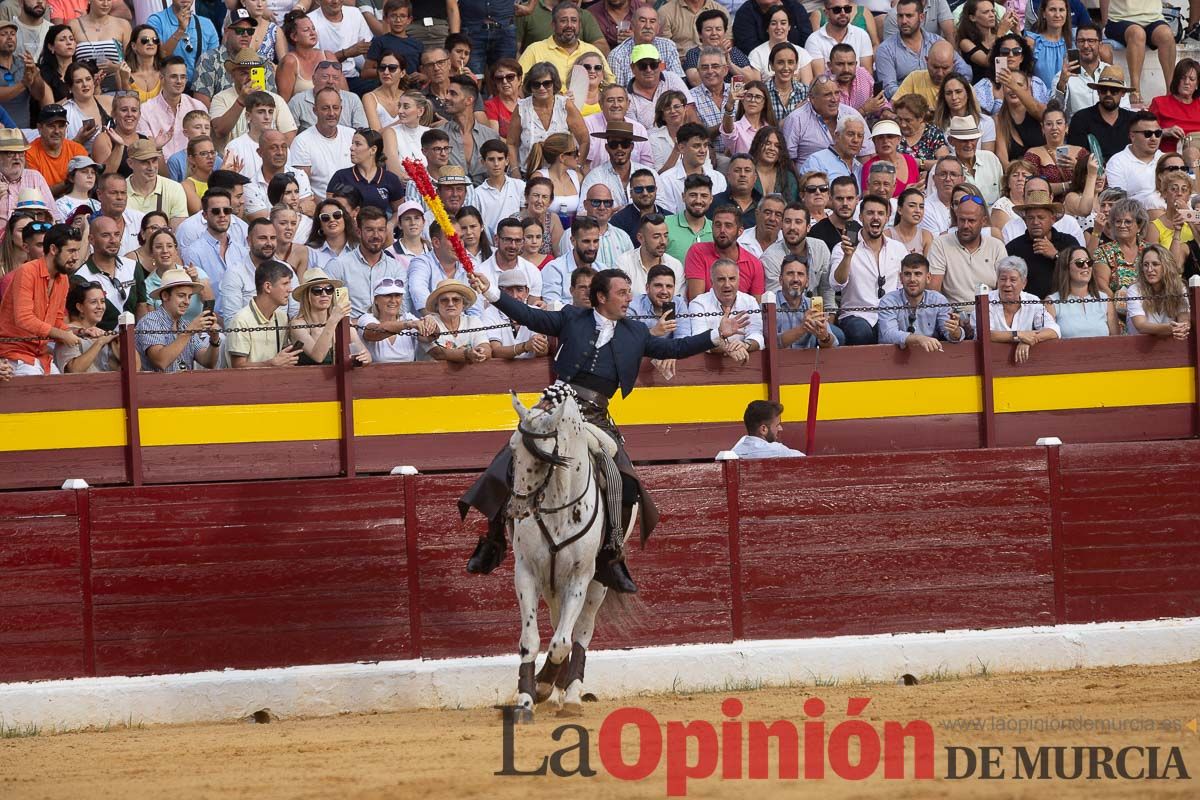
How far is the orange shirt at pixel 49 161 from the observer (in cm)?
1137

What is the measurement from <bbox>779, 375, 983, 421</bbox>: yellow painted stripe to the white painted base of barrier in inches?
59.5

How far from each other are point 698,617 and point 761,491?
756 millimetres

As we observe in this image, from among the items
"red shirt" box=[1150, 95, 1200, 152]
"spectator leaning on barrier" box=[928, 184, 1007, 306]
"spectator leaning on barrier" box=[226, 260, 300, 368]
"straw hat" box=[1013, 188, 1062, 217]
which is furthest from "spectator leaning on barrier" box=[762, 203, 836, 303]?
"red shirt" box=[1150, 95, 1200, 152]

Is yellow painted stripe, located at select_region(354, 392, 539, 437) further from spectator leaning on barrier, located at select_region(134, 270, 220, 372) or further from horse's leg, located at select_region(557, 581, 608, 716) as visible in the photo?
horse's leg, located at select_region(557, 581, 608, 716)

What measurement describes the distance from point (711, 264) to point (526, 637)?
11.8ft

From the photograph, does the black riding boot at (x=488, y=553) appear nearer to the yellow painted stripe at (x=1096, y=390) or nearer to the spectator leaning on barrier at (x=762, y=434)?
the spectator leaning on barrier at (x=762, y=434)

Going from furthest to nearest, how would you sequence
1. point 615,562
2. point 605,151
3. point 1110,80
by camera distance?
point 1110,80, point 605,151, point 615,562

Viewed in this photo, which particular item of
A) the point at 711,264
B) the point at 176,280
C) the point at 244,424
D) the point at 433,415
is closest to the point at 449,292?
the point at 433,415

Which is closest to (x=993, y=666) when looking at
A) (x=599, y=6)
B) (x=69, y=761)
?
(x=69, y=761)

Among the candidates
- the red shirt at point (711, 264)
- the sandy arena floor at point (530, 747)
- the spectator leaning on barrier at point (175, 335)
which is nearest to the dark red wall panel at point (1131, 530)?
the sandy arena floor at point (530, 747)

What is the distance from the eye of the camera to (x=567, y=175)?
12.2 meters

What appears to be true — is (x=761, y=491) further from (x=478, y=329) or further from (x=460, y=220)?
(x=460, y=220)

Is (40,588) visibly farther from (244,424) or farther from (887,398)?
(887,398)

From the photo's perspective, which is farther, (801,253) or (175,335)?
(801,253)
